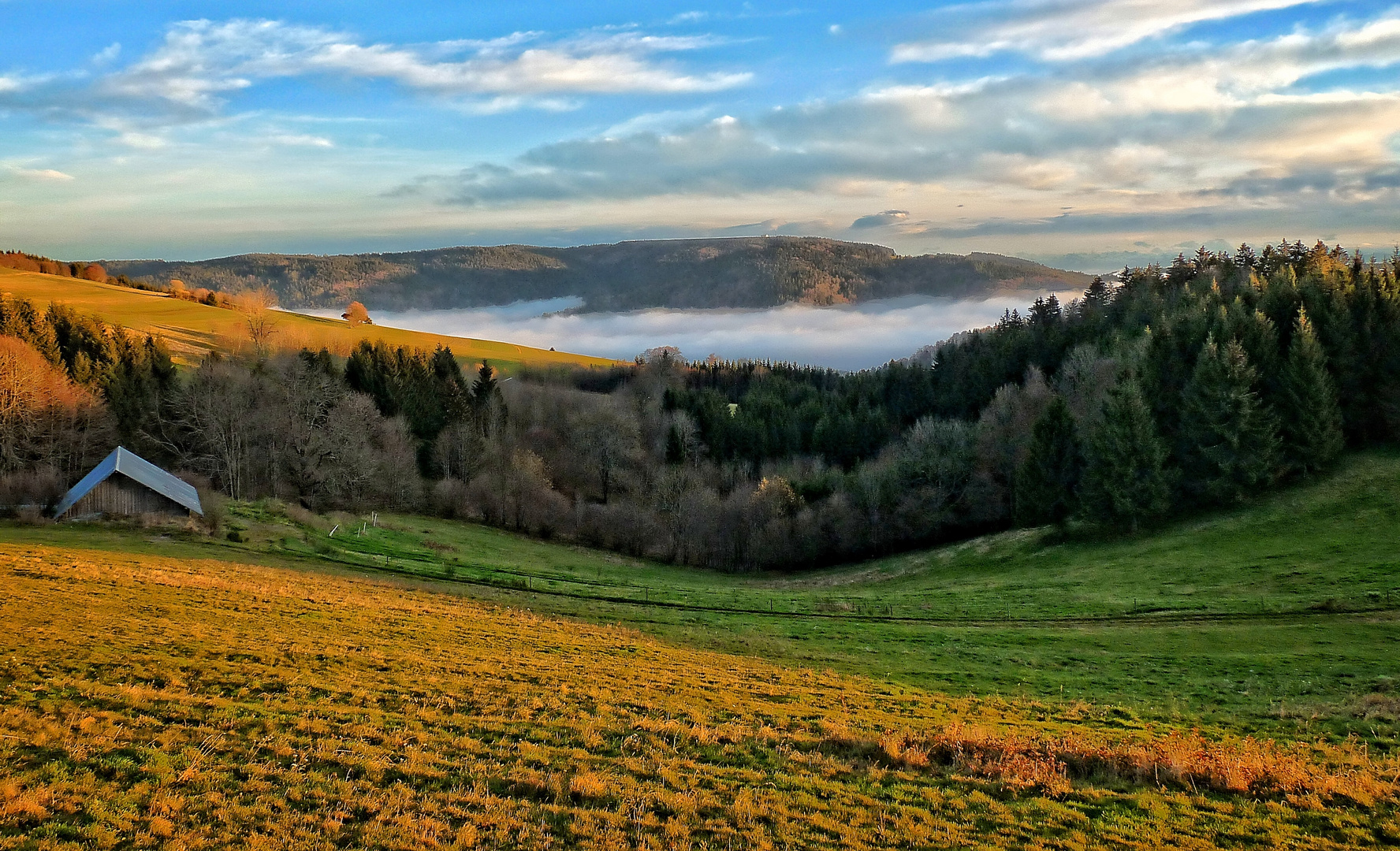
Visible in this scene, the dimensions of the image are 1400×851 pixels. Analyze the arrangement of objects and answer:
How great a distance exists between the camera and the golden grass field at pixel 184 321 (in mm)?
98688

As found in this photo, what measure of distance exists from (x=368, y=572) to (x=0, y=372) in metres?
41.9

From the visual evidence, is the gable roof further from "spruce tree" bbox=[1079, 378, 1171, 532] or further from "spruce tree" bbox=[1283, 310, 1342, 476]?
"spruce tree" bbox=[1283, 310, 1342, 476]

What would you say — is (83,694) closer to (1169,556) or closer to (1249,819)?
(1249,819)

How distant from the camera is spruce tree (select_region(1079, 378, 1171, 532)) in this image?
5581 cm

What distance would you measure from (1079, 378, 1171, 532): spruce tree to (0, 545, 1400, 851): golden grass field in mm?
42349

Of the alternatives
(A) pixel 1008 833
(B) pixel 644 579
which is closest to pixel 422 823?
(A) pixel 1008 833

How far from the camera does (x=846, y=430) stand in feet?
334

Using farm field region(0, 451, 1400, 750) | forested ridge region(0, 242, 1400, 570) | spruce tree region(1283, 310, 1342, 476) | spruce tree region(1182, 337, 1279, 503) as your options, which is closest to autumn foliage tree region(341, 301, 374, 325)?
forested ridge region(0, 242, 1400, 570)

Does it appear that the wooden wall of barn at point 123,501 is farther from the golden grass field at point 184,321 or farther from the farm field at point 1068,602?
the golden grass field at point 184,321

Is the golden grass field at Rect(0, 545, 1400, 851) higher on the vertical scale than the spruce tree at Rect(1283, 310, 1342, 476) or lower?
lower

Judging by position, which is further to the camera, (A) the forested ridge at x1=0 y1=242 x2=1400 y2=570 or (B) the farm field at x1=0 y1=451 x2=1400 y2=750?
(A) the forested ridge at x1=0 y1=242 x2=1400 y2=570

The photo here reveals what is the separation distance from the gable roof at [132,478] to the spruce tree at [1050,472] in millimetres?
61775

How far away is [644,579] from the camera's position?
55594 mm

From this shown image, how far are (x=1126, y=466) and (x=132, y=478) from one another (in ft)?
223
